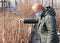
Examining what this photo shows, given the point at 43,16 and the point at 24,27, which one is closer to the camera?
the point at 43,16

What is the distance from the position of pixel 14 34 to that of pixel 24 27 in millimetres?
511

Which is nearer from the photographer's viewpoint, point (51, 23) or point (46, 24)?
point (51, 23)

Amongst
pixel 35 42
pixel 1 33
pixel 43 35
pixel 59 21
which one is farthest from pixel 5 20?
pixel 59 21

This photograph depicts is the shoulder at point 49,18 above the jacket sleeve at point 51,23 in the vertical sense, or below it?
above

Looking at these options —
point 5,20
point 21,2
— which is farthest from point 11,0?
point 5,20

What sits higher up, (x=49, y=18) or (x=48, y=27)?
(x=49, y=18)

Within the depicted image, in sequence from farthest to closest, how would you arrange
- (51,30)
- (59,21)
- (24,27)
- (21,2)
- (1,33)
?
(59,21) < (21,2) < (24,27) < (1,33) < (51,30)

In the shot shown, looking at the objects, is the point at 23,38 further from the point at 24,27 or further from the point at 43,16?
the point at 43,16

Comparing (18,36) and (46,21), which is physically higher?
(46,21)

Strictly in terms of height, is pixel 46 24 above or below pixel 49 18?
below

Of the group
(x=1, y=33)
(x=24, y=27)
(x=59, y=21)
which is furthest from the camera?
(x=59, y=21)

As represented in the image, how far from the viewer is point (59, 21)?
35.2 feet

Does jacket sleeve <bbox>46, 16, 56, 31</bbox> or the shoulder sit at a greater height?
the shoulder

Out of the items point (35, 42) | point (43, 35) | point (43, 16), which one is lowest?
point (35, 42)
